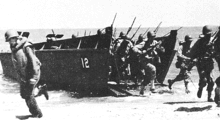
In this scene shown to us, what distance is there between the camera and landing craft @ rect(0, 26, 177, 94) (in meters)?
12.8

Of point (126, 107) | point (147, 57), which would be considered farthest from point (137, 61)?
point (126, 107)

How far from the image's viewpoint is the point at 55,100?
13.0m

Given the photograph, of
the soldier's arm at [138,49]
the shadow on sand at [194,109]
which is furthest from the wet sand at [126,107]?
the soldier's arm at [138,49]

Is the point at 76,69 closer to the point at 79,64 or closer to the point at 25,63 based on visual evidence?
the point at 79,64

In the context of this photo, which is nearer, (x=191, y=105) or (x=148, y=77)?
(x=191, y=105)

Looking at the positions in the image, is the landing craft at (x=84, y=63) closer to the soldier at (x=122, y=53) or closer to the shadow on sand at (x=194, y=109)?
the soldier at (x=122, y=53)

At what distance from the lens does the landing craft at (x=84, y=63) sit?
12.8 m

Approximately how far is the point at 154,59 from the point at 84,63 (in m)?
2.47

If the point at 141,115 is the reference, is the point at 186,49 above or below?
above

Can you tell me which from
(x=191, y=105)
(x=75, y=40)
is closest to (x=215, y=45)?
(x=191, y=105)

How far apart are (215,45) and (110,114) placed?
3035mm

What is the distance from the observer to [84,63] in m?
13.4

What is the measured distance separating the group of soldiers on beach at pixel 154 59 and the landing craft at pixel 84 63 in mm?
417

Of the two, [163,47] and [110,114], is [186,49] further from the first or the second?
[110,114]
